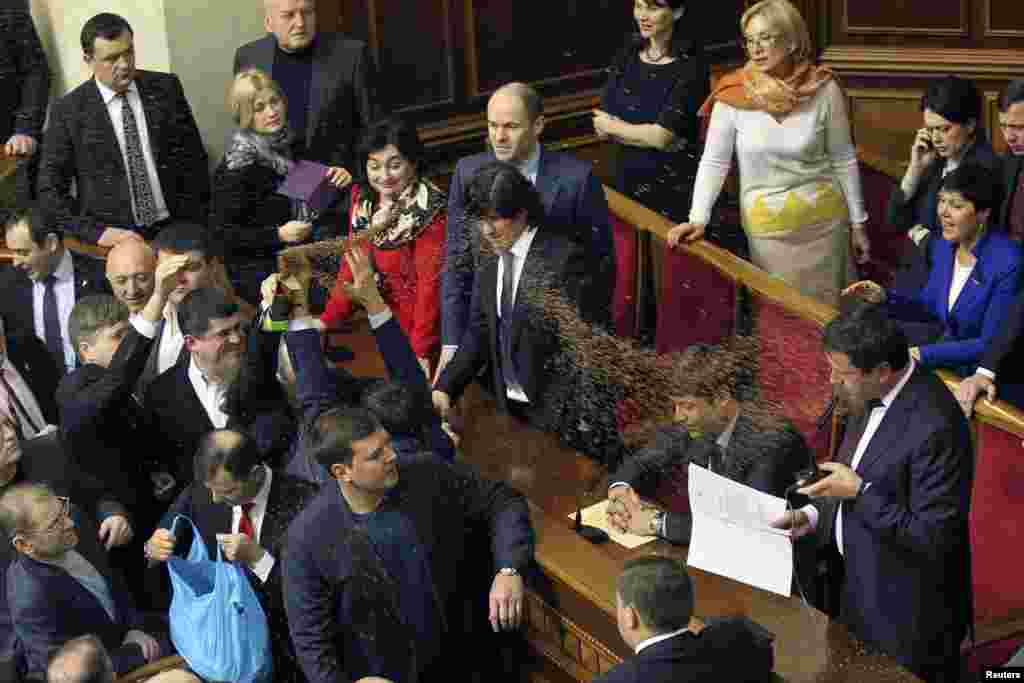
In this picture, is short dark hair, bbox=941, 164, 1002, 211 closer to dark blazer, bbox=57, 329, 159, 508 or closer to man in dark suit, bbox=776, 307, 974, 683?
man in dark suit, bbox=776, 307, 974, 683

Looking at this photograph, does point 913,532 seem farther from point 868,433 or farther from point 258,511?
point 258,511

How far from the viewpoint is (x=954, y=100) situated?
6301mm

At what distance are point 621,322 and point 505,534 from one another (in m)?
2.10

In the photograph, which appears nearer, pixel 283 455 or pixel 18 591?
pixel 18 591

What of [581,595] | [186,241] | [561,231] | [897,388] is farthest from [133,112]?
[897,388]

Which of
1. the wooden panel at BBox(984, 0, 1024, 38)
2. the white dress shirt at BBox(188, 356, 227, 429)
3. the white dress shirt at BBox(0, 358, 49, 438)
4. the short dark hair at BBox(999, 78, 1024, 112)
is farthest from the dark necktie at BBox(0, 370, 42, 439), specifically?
the wooden panel at BBox(984, 0, 1024, 38)

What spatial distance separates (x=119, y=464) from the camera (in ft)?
18.8

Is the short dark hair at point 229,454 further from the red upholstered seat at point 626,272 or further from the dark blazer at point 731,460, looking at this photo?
the red upholstered seat at point 626,272

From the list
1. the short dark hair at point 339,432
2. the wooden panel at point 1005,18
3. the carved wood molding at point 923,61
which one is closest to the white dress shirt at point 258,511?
the short dark hair at point 339,432

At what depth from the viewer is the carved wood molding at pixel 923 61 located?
27.5 ft

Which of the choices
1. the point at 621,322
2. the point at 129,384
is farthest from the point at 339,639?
the point at 621,322

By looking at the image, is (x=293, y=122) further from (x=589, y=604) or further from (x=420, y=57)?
(x=589, y=604)

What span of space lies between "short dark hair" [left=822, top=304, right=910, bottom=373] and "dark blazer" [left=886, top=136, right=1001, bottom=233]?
169cm

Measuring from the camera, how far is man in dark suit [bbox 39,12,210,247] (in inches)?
276
